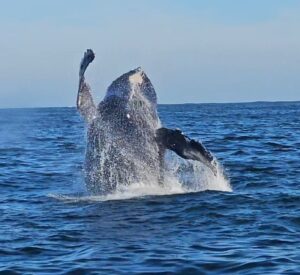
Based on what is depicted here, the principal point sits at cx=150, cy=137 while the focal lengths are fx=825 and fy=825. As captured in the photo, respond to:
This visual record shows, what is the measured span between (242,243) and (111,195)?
14.7ft

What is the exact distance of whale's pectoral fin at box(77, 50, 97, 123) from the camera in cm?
1548

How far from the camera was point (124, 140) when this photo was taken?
50.1 ft

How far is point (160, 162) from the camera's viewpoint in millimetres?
15492

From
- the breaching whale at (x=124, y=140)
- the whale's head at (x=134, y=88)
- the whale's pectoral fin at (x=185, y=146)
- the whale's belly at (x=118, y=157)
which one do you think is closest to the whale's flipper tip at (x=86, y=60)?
the breaching whale at (x=124, y=140)

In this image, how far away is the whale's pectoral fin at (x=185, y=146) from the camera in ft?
47.7

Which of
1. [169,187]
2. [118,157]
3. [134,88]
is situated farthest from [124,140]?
[169,187]

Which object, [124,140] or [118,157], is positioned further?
[124,140]

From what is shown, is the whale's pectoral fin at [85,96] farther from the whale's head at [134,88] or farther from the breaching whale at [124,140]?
the whale's head at [134,88]

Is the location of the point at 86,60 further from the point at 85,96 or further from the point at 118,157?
the point at 118,157

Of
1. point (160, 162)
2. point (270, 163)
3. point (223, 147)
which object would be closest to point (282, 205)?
point (160, 162)

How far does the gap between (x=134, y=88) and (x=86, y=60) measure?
1104 mm

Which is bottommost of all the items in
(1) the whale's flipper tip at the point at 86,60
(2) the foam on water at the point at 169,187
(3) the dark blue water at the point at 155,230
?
(3) the dark blue water at the point at 155,230

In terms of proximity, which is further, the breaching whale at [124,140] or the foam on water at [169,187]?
the breaching whale at [124,140]

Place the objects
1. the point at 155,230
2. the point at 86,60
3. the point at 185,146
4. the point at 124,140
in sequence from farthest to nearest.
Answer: the point at 86,60, the point at 124,140, the point at 185,146, the point at 155,230
